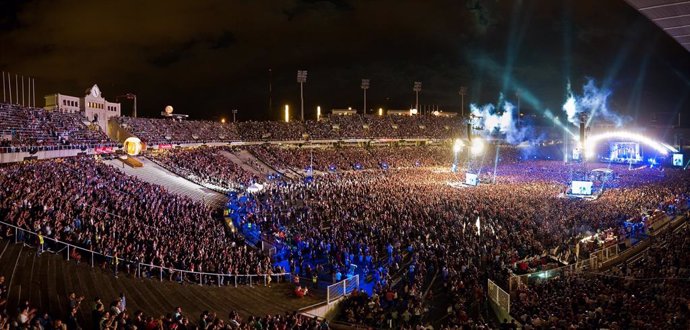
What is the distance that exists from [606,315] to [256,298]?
848 cm

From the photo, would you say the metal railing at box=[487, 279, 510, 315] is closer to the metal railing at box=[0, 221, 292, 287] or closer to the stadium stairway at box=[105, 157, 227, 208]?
the metal railing at box=[0, 221, 292, 287]

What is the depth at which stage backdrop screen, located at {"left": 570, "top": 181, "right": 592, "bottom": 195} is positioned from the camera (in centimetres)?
2972

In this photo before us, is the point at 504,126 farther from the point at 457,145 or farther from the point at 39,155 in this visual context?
the point at 39,155

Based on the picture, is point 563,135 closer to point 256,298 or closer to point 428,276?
point 428,276

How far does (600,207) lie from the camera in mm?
22594

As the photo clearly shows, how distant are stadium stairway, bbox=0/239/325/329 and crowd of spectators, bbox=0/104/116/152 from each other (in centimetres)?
1507

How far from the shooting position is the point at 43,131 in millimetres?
29031

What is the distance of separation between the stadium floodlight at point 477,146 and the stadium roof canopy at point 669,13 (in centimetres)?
5599

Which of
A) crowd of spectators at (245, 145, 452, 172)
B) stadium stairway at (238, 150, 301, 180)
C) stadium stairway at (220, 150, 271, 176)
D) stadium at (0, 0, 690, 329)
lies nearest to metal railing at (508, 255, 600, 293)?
stadium at (0, 0, 690, 329)

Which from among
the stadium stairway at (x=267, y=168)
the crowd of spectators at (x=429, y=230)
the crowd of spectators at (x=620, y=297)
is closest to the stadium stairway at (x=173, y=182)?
the crowd of spectators at (x=429, y=230)

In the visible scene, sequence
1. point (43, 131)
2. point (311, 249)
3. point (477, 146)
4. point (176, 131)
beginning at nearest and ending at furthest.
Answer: point (311, 249) → point (43, 131) → point (176, 131) → point (477, 146)

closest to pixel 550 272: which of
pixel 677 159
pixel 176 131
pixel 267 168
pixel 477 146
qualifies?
pixel 267 168

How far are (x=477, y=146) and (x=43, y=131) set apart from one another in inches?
2149

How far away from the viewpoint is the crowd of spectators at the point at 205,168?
Result: 33031 mm
